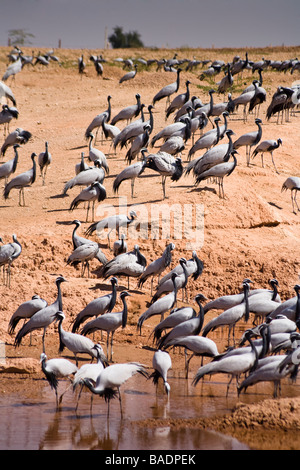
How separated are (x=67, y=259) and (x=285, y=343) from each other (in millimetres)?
4985

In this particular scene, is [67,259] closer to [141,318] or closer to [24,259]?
[24,259]

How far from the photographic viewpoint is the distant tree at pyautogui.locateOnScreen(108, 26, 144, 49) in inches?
2707

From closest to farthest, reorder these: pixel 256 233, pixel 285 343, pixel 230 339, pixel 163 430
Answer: pixel 163 430
pixel 285 343
pixel 230 339
pixel 256 233

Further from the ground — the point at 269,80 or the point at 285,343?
the point at 269,80

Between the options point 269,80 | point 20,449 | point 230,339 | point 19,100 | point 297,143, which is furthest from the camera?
point 269,80

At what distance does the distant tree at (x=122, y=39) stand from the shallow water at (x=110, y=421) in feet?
206

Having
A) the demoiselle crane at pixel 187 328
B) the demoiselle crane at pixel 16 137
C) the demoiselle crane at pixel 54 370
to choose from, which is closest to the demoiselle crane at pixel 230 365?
the demoiselle crane at pixel 187 328

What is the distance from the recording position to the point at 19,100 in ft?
99.5

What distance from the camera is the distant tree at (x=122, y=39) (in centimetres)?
6875

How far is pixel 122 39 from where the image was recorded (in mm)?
69000

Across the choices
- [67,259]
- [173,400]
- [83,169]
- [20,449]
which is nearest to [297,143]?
[83,169]

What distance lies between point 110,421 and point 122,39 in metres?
64.6

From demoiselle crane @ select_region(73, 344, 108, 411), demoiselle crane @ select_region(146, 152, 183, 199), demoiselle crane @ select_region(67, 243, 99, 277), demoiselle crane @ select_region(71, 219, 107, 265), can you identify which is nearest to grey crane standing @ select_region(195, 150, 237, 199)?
demoiselle crane @ select_region(146, 152, 183, 199)

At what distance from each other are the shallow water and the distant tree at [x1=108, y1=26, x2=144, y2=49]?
206 feet
